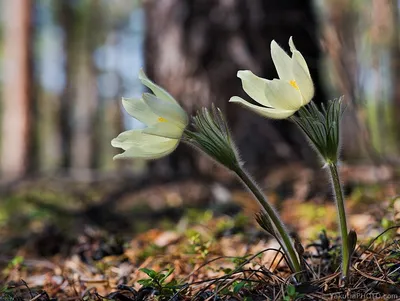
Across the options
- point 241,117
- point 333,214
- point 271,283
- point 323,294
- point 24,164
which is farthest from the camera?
point 24,164

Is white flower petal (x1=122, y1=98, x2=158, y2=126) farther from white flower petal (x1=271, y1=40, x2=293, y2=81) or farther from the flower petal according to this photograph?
white flower petal (x1=271, y1=40, x2=293, y2=81)

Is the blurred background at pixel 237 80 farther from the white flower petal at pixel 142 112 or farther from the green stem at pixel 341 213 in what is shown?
the green stem at pixel 341 213

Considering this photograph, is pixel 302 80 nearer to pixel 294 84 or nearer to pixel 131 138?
pixel 294 84

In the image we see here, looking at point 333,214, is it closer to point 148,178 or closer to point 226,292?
point 226,292

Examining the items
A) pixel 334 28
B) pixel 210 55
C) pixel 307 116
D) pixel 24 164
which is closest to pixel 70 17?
pixel 24 164

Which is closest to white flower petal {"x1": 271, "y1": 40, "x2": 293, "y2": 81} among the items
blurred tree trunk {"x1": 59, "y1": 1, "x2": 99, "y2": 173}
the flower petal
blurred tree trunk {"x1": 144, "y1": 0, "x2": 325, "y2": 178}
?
the flower petal
